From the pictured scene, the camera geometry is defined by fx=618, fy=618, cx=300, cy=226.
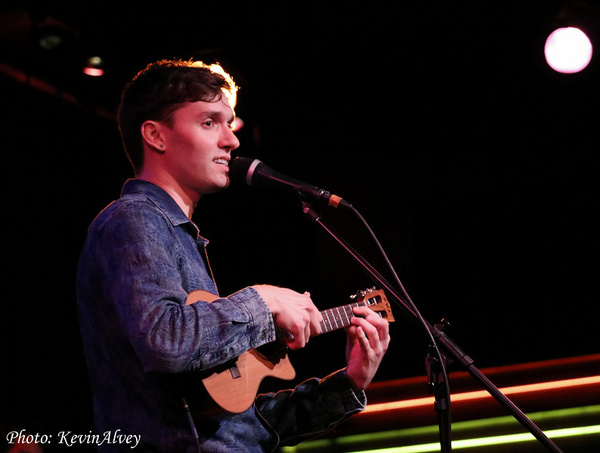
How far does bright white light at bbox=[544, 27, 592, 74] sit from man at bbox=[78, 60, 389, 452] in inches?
131

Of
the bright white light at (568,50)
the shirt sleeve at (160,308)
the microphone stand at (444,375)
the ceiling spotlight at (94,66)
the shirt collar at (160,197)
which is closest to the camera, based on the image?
the shirt sleeve at (160,308)

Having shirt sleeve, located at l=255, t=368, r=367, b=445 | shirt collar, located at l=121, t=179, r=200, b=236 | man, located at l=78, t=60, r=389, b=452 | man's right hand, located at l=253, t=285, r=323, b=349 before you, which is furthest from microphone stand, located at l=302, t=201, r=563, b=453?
shirt collar, located at l=121, t=179, r=200, b=236

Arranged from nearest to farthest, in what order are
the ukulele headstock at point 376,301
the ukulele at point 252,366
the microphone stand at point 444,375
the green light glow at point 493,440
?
the ukulele at point 252,366 → the microphone stand at point 444,375 → the ukulele headstock at point 376,301 → the green light glow at point 493,440

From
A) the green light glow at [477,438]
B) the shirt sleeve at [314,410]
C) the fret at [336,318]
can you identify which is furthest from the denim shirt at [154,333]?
the green light glow at [477,438]

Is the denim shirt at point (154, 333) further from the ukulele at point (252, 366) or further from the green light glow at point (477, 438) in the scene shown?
the green light glow at point (477, 438)

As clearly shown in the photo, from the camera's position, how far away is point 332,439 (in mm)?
5680

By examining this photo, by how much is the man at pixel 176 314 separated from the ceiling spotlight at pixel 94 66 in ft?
9.23

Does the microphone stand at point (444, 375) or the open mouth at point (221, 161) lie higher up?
the open mouth at point (221, 161)

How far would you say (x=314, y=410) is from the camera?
98.0 inches

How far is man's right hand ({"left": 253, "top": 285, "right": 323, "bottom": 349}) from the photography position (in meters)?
1.93

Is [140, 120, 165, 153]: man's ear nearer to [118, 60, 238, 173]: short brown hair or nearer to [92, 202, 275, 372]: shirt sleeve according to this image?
[118, 60, 238, 173]: short brown hair

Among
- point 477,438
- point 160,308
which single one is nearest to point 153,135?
point 160,308

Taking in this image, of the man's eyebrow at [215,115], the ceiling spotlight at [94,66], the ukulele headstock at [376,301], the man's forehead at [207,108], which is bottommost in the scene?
the ukulele headstock at [376,301]

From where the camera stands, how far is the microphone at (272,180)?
2.28 metres
